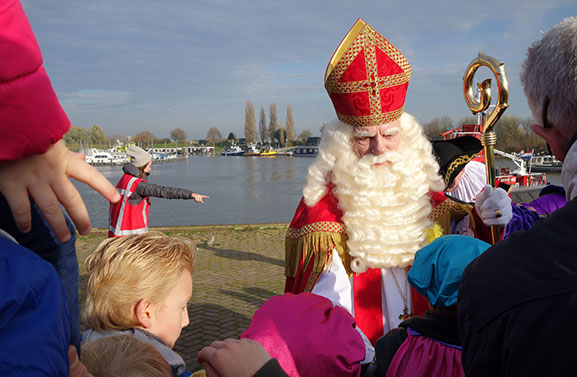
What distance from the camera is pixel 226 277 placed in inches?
289

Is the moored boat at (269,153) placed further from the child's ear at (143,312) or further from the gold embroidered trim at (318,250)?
the child's ear at (143,312)

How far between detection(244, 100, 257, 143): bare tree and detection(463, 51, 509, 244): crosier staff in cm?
11350

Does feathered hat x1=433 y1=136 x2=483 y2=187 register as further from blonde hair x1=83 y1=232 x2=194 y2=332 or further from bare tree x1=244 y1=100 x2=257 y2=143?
bare tree x1=244 y1=100 x2=257 y2=143

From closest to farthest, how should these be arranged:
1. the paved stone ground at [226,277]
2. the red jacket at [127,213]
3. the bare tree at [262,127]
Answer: the paved stone ground at [226,277]
the red jacket at [127,213]
the bare tree at [262,127]

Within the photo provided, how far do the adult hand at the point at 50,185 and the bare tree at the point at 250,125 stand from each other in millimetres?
114853

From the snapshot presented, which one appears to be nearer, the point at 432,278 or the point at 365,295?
the point at 432,278

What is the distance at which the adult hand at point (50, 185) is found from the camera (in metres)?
0.87

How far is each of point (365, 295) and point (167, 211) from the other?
16.7 metres

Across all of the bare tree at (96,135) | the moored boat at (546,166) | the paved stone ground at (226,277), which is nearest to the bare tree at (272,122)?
the bare tree at (96,135)

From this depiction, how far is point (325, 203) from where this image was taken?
256cm

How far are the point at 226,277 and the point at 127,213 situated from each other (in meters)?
2.13

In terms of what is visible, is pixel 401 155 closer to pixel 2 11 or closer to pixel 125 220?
pixel 2 11

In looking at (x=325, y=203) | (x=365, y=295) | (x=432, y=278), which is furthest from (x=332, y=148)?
(x=432, y=278)

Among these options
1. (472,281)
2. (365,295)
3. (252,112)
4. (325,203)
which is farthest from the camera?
(252,112)
